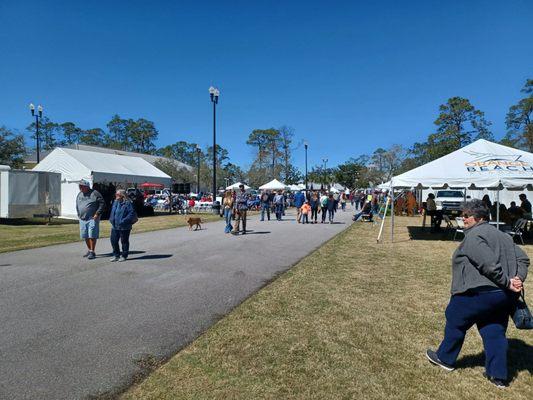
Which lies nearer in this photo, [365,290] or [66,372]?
[66,372]

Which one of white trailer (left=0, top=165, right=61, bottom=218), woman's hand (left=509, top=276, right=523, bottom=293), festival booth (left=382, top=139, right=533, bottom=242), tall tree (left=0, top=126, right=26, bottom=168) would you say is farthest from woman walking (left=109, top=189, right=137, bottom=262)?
tall tree (left=0, top=126, right=26, bottom=168)

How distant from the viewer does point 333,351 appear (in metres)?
3.84

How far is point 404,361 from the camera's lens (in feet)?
12.0

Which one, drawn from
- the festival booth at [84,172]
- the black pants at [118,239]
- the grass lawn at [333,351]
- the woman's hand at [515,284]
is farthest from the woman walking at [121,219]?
the festival booth at [84,172]

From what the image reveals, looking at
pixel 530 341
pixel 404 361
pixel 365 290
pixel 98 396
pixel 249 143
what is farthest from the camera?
pixel 249 143

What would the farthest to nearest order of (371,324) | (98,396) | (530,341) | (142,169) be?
(142,169) < (371,324) < (530,341) < (98,396)

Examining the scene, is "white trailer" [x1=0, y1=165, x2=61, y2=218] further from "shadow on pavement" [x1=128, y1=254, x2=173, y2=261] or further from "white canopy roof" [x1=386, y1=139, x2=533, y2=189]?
"white canopy roof" [x1=386, y1=139, x2=533, y2=189]

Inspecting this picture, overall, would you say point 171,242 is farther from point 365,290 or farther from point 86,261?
point 365,290

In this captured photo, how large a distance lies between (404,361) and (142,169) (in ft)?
83.7

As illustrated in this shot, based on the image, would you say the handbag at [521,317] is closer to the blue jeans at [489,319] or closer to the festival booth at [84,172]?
the blue jeans at [489,319]

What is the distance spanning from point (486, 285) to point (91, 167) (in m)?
23.0

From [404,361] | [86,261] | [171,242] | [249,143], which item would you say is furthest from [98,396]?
[249,143]

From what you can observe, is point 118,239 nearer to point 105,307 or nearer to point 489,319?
point 105,307

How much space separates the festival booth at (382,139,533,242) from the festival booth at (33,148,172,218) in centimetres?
1535
